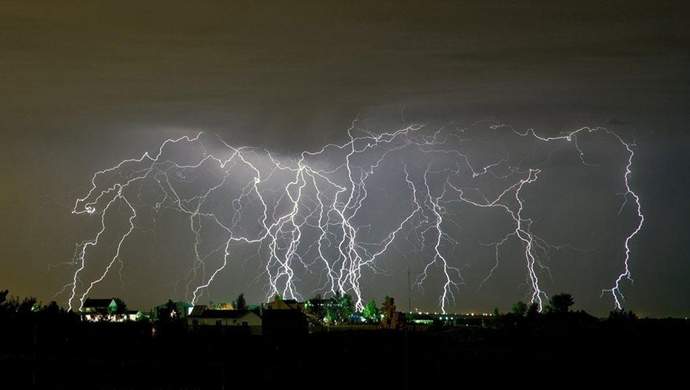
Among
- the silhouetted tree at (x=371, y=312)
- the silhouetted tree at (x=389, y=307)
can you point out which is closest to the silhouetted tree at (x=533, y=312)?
the silhouetted tree at (x=389, y=307)

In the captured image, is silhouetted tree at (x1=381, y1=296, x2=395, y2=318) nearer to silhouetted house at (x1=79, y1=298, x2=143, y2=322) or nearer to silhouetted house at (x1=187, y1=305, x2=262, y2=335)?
silhouetted house at (x1=187, y1=305, x2=262, y2=335)

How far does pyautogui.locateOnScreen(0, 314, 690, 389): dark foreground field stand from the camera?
1998 centimetres

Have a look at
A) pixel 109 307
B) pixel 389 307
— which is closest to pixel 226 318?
pixel 389 307

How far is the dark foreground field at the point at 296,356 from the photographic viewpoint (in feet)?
65.6

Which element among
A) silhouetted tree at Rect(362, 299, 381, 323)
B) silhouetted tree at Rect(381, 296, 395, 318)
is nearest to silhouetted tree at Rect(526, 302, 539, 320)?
silhouetted tree at Rect(381, 296, 395, 318)

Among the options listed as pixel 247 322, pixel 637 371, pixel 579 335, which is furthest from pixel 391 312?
pixel 637 371

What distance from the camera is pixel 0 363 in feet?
70.9

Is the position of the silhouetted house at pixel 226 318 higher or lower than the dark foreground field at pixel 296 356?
higher

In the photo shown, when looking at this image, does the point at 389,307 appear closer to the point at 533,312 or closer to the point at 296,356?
the point at 533,312

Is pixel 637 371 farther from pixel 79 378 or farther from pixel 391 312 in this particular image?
pixel 391 312

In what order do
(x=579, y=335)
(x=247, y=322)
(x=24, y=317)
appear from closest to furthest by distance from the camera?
(x=24, y=317)
(x=579, y=335)
(x=247, y=322)

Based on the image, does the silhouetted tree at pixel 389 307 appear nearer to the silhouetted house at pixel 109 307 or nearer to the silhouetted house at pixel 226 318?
the silhouetted house at pixel 226 318

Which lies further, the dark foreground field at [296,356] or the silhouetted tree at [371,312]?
the silhouetted tree at [371,312]

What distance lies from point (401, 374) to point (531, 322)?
2279 centimetres
